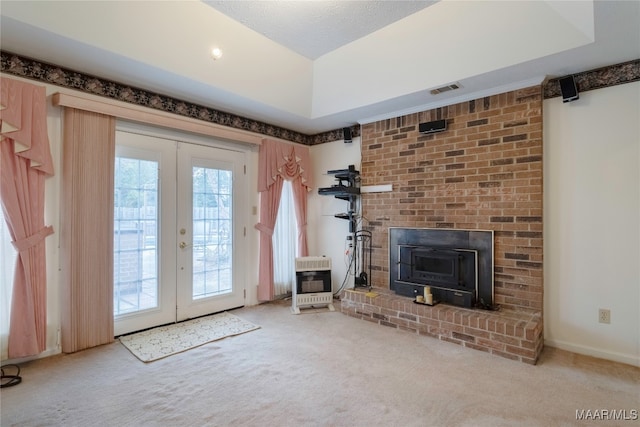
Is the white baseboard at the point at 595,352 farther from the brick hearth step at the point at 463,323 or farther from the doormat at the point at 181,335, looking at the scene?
the doormat at the point at 181,335

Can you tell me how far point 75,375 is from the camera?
96.7 inches

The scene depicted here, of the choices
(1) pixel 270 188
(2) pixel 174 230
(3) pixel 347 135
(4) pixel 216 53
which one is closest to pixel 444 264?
(3) pixel 347 135

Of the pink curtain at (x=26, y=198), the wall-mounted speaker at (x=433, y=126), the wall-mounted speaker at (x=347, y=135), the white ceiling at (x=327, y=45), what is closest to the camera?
the white ceiling at (x=327, y=45)

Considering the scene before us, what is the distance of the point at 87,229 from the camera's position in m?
2.91

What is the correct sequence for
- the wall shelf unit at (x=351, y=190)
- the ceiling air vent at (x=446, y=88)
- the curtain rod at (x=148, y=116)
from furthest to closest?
1. the wall shelf unit at (x=351, y=190)
2. the ceiling air vent at (x=446, y=88)
3. the curtain rod at (x=148, y=116)

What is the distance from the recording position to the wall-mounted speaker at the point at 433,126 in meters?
3.60

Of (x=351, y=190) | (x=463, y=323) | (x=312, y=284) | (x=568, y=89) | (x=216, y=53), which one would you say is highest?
(x=216, y=53)

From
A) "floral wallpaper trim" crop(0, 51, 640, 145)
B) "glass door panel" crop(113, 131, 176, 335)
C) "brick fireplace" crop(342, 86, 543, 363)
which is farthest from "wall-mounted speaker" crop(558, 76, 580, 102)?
"glass door panel" crop(113, 131, 176, 335)

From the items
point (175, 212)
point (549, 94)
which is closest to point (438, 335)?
point (549, 94)

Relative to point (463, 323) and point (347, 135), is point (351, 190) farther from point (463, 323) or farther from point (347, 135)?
point (463, 323)

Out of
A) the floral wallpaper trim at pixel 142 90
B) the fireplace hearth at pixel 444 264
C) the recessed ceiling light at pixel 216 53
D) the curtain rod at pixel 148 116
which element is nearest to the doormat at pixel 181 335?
the fireplace hearth at pixel 444 264

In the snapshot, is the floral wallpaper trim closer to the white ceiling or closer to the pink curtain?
the white ceiling

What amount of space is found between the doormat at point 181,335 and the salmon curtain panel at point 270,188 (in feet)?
2.42

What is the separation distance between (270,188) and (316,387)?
280 centimetres
